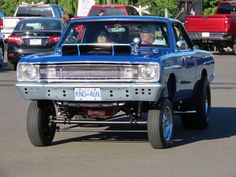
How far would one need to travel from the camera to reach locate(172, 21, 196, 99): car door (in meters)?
10.9

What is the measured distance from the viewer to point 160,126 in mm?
9719

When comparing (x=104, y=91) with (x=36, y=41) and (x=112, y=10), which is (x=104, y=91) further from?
(x=112, y=10)

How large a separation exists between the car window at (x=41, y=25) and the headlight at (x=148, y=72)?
14127 mm

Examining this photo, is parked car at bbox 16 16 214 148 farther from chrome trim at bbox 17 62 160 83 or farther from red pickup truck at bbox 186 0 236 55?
red pickup truck at bbox 186 0 236 55

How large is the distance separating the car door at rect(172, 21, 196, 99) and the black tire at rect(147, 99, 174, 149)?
2.43 feet

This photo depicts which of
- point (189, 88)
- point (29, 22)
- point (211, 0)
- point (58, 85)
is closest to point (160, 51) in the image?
point (189, 88)

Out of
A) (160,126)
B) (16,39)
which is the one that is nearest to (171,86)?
(160,126)

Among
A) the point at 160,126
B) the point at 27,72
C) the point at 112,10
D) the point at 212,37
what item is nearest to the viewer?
the point at 160,126

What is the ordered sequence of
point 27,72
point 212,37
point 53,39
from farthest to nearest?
point 212,37 → point 53,39 → point 27,72

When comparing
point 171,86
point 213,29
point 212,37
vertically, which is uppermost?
point 171,86

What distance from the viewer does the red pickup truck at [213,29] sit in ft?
103

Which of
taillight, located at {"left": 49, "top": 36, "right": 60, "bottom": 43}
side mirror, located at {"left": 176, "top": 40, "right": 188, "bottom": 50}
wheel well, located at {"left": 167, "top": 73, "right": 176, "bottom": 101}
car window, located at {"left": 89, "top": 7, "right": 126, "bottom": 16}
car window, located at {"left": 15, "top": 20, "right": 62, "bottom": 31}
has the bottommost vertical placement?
taillight, located at {"left": 49, "top": 36, "right": 60, "bottom": 43}

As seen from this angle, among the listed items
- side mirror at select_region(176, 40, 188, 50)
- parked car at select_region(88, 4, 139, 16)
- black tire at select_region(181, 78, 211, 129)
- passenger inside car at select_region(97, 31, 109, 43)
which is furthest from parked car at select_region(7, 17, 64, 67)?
side mirror at select_region(176, 40, 188, 50)

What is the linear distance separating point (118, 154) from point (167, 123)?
863 millimetres
